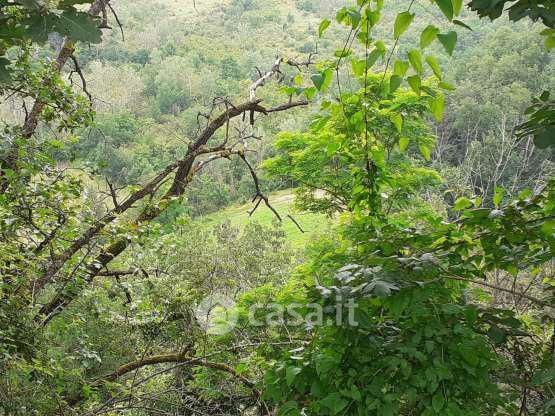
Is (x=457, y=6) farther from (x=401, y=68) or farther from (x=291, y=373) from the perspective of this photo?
(x=291, y=373)

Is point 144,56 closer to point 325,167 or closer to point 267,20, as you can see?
point 267,20

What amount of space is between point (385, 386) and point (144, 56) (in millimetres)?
55144

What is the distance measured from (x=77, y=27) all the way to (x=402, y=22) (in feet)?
2.12

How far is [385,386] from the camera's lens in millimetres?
1543

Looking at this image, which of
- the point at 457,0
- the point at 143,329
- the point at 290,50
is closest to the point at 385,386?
the point at 457,0

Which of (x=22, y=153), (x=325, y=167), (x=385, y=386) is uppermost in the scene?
(x=22, y=153)

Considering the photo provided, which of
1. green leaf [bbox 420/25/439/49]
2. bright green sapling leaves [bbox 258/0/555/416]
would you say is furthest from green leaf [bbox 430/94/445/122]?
green leaf [bbox 420/25/439/49]

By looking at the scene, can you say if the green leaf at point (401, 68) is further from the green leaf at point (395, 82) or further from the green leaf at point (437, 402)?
the green leaf at point (437, 402)

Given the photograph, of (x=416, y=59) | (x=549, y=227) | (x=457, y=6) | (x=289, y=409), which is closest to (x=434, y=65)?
(x=416, y=59)

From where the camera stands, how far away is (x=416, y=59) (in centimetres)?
121

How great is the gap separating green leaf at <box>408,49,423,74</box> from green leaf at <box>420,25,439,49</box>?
0.06 metres

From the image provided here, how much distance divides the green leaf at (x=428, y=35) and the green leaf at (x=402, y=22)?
39 mm

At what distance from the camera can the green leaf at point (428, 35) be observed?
1.12 m

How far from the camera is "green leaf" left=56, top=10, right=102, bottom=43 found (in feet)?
3.10
